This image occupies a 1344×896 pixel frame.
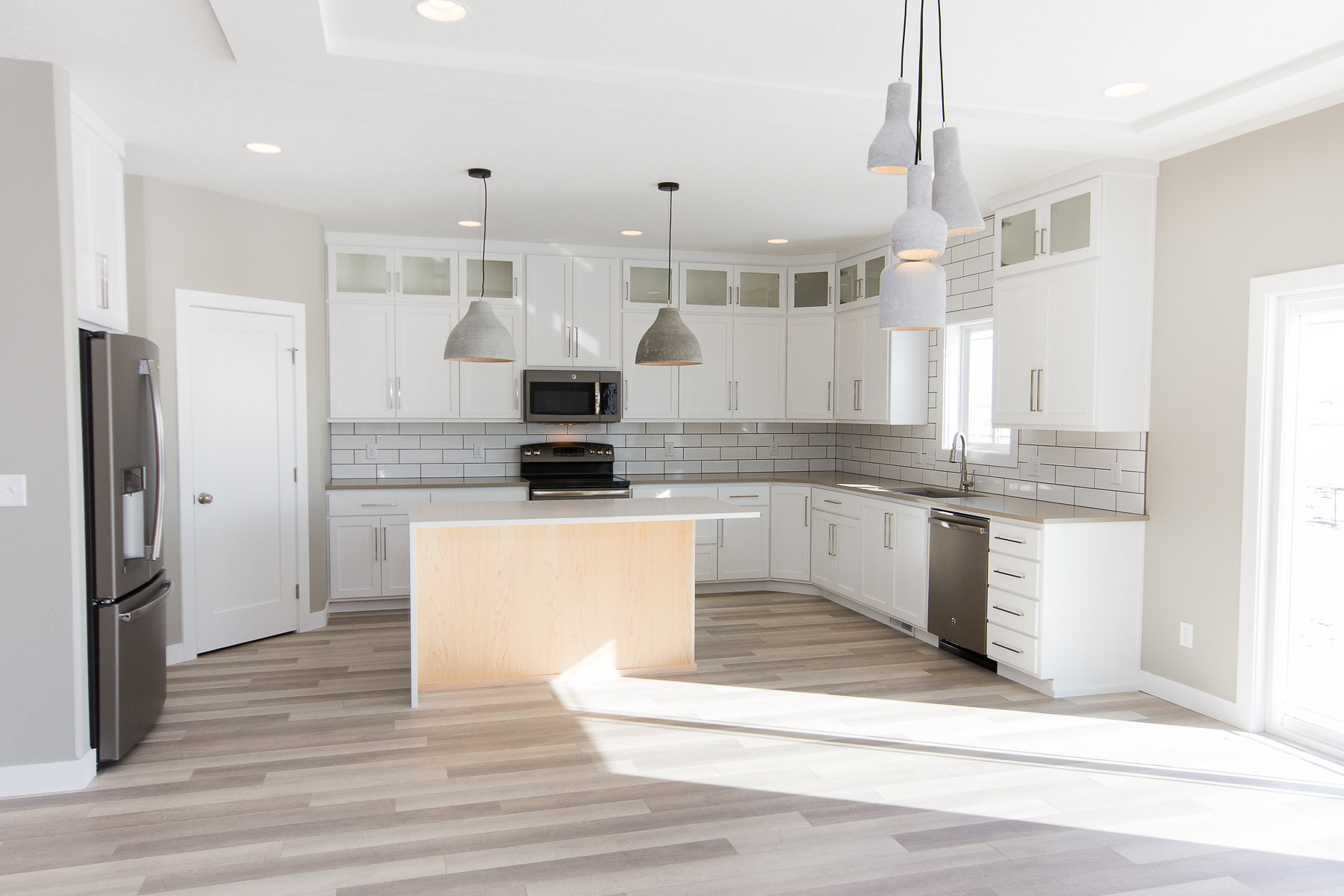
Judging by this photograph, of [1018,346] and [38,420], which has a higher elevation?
[1018,346]

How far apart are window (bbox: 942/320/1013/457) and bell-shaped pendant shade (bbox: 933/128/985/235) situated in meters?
3.20

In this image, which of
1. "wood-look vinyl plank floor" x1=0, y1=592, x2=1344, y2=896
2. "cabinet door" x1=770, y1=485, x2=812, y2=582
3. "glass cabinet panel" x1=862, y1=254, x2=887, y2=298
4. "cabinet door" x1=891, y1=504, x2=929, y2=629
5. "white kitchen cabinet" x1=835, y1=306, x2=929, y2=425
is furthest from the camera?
"cabinet door" x1=770, y1=485, x2=812, y2=582

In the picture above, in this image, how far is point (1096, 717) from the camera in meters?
3.82

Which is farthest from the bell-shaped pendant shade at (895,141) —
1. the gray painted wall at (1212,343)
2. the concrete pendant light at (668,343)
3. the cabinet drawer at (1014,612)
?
the cabinet drawer at (1014,612)

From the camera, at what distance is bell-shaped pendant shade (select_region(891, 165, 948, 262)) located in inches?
73.7

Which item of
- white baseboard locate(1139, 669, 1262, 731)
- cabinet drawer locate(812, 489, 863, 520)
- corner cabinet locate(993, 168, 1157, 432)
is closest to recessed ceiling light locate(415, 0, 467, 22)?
corner cabinet locate(993, 168, 1157, 432)

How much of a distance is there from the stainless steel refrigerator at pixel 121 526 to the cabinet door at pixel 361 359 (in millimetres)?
2218

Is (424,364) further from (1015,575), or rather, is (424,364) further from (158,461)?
(1015,575)

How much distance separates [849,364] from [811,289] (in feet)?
2.36

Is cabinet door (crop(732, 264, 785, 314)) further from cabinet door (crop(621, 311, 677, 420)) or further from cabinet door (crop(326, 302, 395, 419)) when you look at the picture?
cabinet door (crop(326, 302, 395, 419))

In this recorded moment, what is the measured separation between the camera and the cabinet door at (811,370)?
21.2ft

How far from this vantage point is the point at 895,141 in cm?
199

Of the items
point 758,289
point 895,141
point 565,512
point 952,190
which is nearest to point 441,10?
point 895,141

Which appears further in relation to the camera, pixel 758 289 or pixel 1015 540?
pixel 758 289
